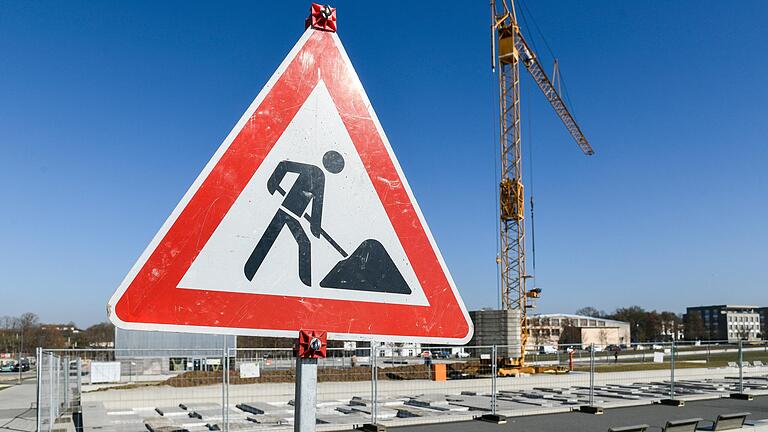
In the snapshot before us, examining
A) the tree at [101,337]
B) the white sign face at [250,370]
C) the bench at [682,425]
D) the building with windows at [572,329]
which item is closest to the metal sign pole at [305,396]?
the bench at [682,425]

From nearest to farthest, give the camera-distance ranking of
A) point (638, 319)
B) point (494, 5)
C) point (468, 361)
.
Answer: point (468, 361)
point (494, 5)
point (638, 319)

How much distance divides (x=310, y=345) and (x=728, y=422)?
34.1 feet

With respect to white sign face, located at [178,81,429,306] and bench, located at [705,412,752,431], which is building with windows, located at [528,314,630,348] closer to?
bench, located at [705,412,752,431]

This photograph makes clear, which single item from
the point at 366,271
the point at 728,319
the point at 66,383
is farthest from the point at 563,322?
the point at 366,271

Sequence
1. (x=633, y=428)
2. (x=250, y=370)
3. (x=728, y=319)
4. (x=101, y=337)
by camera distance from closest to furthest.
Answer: (x=633, y=428)
(x=250, y=370)
(x=101, y=337)
(x=728, y=319)

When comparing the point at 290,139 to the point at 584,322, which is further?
the point at 584,322

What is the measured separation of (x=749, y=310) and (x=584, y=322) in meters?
68.9

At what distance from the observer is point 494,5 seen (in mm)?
57562

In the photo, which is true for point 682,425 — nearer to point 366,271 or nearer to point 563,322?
point 366,271

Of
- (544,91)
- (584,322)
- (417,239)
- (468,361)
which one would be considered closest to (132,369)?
(468,361)

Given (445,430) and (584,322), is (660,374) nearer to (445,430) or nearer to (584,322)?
(445,430)

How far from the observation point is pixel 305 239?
7.88 ft

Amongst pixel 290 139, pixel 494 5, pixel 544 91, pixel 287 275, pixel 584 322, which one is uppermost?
pixel 494 5

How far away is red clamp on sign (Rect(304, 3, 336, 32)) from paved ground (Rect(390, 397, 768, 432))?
10967 mm
